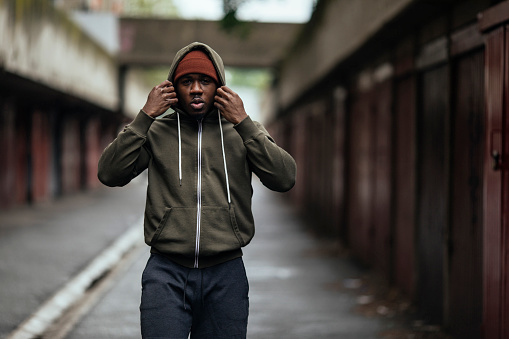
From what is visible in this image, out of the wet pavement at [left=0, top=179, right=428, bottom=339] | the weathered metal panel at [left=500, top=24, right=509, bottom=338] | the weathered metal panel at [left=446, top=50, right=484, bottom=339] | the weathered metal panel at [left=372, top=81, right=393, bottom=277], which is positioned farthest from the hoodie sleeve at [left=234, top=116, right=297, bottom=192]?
the weathered metal panel at [left=372, top=81, right=393, bottom=277]

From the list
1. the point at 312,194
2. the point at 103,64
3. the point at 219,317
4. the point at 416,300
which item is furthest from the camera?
the point at 103,64

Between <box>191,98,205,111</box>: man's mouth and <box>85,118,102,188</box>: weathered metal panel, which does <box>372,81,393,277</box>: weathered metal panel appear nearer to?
<box>191,98,205,111</box>: man's mouth

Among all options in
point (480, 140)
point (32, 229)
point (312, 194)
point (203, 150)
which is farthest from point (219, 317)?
point (312, 194)

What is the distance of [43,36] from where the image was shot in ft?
48.5

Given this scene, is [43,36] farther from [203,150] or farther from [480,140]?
[203,150]

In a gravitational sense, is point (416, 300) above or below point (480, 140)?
below

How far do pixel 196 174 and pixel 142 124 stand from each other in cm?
31

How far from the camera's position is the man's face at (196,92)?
3.13 m

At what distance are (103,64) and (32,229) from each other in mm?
10861

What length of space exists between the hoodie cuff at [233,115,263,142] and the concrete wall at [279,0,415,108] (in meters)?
3.82

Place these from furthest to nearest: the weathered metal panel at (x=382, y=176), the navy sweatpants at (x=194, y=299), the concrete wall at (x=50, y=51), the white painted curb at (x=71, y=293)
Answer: the concrete wall at (x=50, y=51)
the weathered metal panel at (x=382, y=176)
the white painted curb at (x=71, y=293)
the navy sweatpants at (x=194, y=299)

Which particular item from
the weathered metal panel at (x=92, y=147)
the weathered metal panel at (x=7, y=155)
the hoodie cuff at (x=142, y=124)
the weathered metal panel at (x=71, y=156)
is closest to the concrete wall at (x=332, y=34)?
the hoodie cuff at (x=142, y=124)

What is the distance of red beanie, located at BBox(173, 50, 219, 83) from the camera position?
3146 millimetres

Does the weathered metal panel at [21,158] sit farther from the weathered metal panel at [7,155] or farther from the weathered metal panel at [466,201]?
the weathered metal panel at [466,201]
